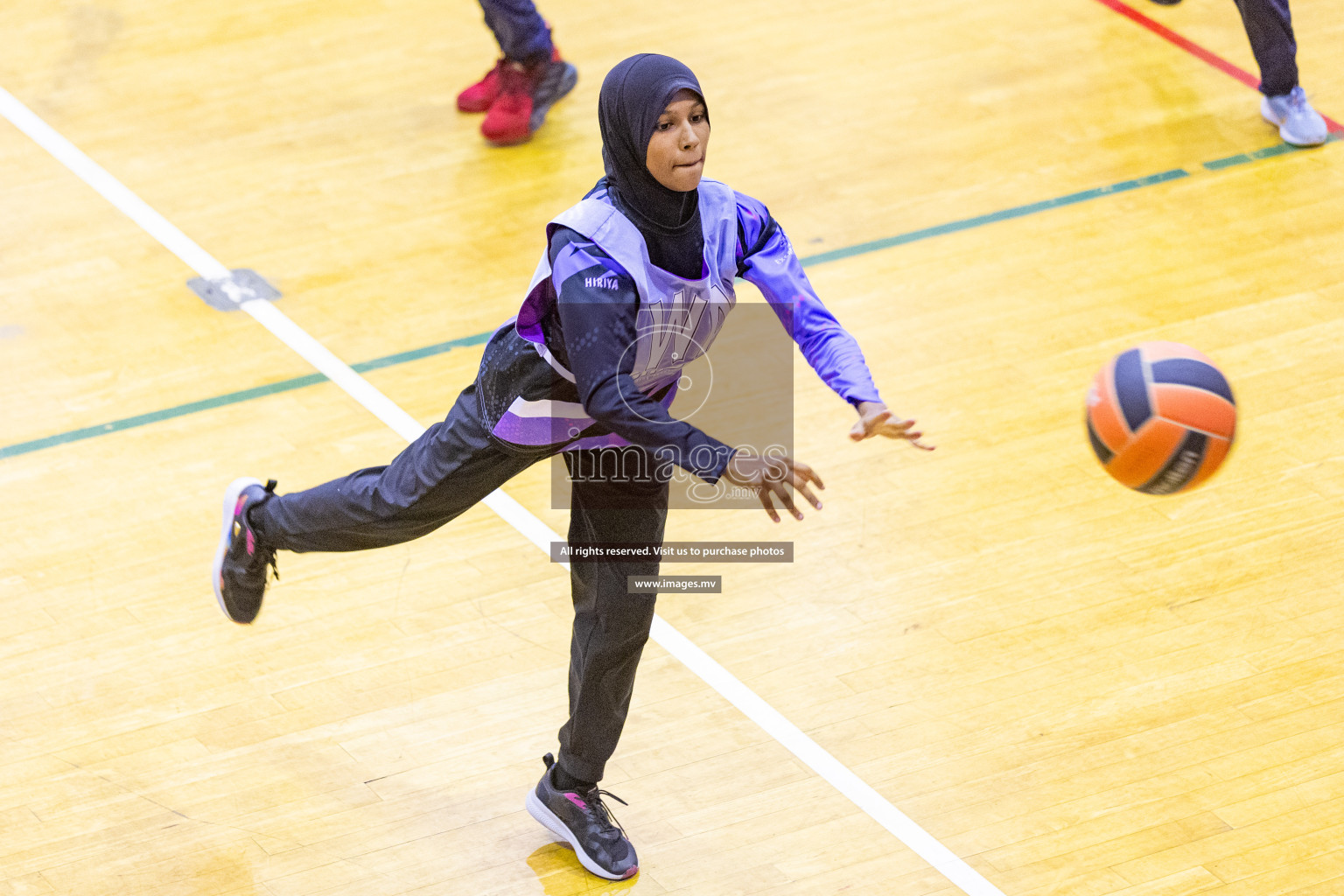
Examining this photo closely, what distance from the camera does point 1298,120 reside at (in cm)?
719

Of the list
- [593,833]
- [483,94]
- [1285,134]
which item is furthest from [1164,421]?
[483,94]

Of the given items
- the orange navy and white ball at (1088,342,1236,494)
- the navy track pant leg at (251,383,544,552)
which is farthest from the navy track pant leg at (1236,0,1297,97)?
the navy track pant leg at (251,383,544,552)

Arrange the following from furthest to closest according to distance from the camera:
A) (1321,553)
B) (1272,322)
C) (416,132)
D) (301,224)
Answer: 1. (416,132)
2. (301,224)
3. (1272,322)
4. (1321,553)

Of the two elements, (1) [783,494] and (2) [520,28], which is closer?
(1) [783,494]

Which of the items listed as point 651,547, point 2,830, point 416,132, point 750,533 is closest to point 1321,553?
point 750,533

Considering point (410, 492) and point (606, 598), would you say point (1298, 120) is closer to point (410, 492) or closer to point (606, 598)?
point (606, 598)

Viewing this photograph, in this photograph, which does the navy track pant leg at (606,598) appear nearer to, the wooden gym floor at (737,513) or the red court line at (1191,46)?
the wooden gym floor at (737,513)

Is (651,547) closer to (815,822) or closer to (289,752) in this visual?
(815,822)

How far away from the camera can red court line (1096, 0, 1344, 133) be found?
7.75 m

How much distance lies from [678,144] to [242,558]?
1780mm

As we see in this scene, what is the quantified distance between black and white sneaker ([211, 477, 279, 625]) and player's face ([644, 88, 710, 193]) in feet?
5.01

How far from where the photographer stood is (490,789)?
13.8 feet

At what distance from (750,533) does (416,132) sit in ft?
10.6

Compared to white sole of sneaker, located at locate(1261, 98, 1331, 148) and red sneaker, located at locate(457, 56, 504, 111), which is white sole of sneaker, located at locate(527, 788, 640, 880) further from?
white sole of sneaker, located at locate(1261, 98, 1331, 148)
